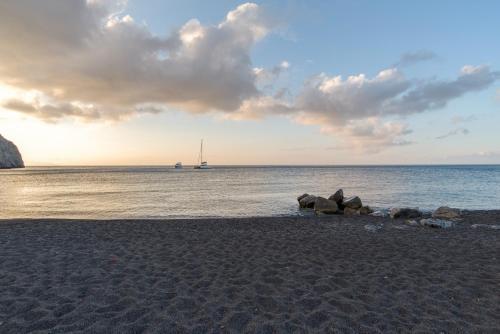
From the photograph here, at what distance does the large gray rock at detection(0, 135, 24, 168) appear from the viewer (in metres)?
136

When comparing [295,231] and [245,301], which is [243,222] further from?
[245,301]

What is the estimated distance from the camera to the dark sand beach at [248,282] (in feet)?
16.7

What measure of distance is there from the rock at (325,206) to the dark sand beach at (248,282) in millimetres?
8355

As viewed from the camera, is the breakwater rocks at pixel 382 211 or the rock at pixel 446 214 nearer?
the breakwater rocks at pixel 382 211

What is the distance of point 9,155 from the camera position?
473 ft

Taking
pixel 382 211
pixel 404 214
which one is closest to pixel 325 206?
pixel 382 211

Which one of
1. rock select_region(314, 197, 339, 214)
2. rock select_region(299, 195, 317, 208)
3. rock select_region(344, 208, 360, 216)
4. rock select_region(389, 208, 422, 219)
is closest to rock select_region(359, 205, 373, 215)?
rock select_region(344, 208, 360, 216)

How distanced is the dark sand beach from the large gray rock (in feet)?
538

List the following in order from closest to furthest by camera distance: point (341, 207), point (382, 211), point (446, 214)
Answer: point (446, 214) < point (382, 211) < point (341, 207)

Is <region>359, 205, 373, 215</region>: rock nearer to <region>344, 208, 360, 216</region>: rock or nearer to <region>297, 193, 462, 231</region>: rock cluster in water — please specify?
<region>297, 193, 462, 231</region>: rock cluster in water

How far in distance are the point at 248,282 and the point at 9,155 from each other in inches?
7222

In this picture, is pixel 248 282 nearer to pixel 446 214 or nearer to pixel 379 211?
pixel 446 214

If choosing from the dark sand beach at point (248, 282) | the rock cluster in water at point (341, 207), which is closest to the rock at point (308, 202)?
the rock cluster in water at point (341, 207)

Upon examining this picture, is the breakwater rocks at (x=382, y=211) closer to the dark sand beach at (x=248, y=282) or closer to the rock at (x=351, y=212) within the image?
the rock at (x=351, y=212)
